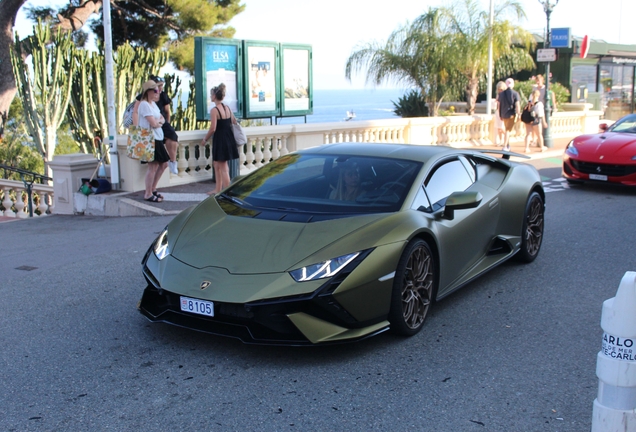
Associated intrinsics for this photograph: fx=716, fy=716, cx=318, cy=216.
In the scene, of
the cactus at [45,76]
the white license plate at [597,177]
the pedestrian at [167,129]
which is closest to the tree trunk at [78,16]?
the cactus at [45,76]

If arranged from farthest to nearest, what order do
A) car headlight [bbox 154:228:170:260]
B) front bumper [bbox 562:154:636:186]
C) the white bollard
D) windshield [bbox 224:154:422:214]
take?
front bumper [bbox 562:154:636:186]
windshield [bbox 224:154:422:214]
car headlight [bbox 154:228:170:260]
the white bollard

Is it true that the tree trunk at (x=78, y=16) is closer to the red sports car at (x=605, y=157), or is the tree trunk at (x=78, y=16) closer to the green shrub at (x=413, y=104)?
the green shrub at (x=413, y=104)

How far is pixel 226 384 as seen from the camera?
4176mm

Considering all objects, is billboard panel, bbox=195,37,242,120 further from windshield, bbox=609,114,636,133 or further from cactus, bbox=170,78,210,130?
cactus, bbox=170,78,210,130

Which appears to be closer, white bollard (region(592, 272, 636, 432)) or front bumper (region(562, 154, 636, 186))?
white bollard (region(592, 272, 636, 432))

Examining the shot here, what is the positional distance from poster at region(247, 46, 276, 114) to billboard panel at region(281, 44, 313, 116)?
32 cm

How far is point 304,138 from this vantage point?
567 inches

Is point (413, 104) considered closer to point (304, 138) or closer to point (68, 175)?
point (304, 138)

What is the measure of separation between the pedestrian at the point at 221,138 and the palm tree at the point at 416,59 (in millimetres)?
15839

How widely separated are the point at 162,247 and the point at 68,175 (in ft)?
23.8

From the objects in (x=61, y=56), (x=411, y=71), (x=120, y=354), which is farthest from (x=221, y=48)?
(x=411, y=71)

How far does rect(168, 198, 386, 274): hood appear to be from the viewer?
4.56 metres

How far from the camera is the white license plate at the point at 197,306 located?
4.38 metres

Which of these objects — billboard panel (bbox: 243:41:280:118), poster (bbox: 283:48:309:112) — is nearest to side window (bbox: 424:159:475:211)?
billboard panel (bbox: 243:41:280:118)
